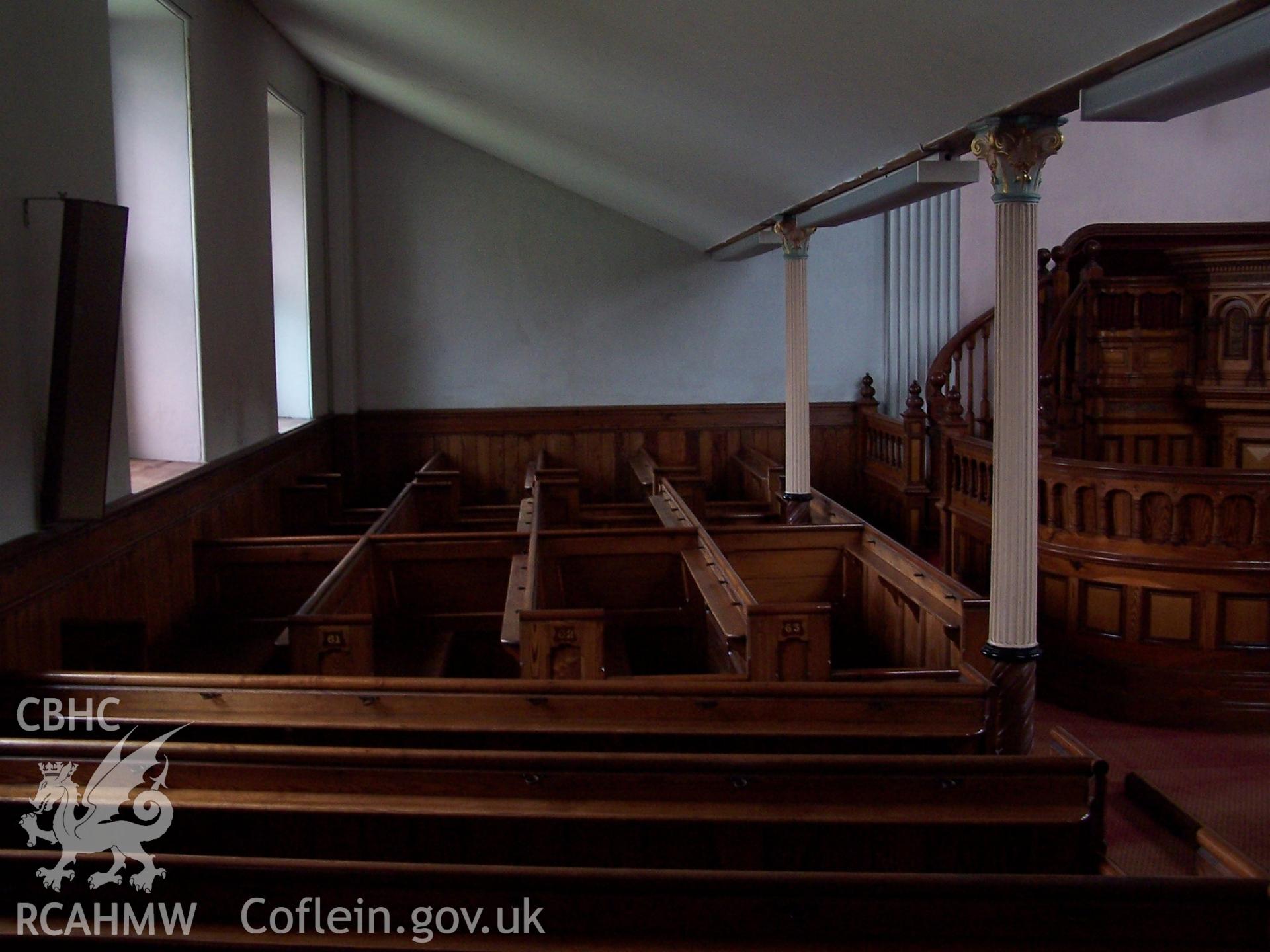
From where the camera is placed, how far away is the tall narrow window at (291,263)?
27.2 feet

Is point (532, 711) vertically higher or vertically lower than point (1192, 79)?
lower

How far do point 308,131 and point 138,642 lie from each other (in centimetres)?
557

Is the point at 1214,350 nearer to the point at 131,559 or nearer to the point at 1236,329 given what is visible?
the point at 1236,329

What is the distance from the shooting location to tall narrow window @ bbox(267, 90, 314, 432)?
8.29 metres

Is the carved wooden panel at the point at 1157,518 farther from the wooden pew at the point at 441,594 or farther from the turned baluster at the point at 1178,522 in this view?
the wooden pew at the point at 441,594

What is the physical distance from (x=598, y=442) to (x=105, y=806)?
6.93 m

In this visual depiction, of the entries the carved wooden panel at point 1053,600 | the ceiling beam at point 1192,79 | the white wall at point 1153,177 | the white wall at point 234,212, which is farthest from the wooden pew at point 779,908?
the white wall at point 1153,177

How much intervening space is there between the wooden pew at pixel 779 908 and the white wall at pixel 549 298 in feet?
23.8

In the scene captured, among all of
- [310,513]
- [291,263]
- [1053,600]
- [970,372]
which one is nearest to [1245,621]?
[1053,600]

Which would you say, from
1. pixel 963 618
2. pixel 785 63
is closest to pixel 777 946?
pixel 963 618

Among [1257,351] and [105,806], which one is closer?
[105,806]

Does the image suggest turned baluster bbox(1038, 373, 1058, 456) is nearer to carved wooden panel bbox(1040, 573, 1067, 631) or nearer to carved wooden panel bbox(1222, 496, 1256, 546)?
carved wooden panel bbox(1040, 573, 1067, 631)

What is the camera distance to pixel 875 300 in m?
9.41

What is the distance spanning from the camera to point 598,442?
9477mm
